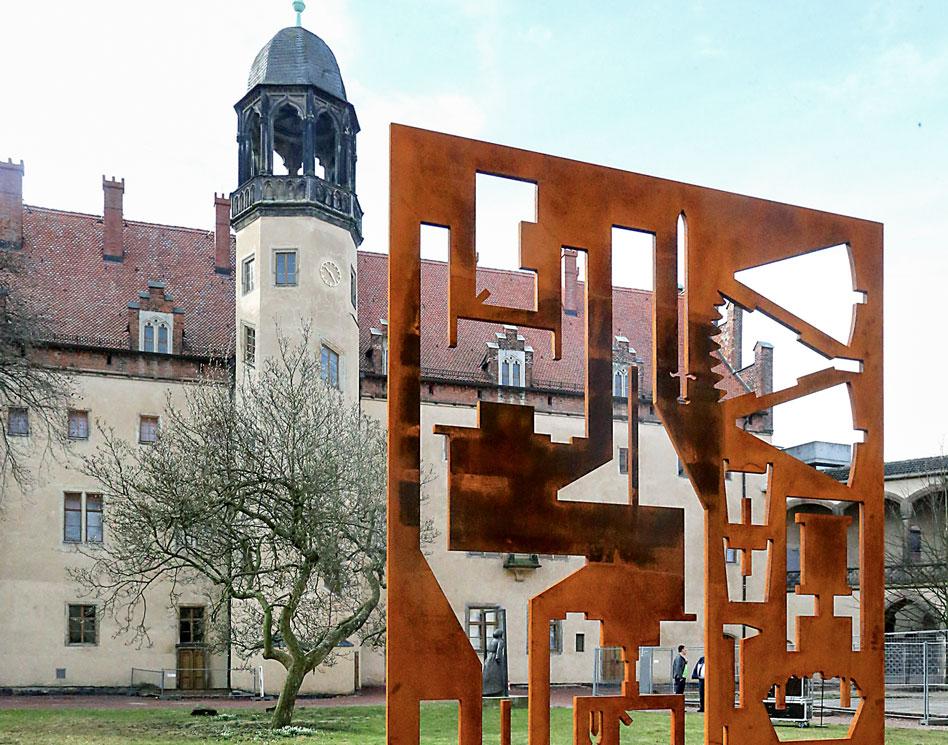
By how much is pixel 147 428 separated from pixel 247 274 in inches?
199

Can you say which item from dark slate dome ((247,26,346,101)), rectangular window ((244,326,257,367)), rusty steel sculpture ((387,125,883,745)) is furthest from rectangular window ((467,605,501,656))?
rusty steel sculpture ((387,125,883,745))

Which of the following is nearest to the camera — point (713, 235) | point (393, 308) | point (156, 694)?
point (393, 308)

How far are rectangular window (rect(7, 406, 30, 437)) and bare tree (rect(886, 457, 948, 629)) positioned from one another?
25257mm

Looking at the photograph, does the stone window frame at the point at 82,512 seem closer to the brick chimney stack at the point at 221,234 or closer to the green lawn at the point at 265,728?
the green lawn at the point at 265,728

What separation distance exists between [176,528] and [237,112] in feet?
51.1

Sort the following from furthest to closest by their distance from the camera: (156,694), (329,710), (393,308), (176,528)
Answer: (156,694)
(329,710)
(176,528)
(393,308)

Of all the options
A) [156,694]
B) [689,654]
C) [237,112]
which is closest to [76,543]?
[156,694]

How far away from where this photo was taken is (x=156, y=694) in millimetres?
30688

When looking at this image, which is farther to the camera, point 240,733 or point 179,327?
point 179,327

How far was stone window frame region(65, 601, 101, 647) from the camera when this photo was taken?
3112 centimetres

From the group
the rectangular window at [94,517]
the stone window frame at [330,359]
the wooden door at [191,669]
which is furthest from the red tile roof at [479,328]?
the wooden door at [191,669]

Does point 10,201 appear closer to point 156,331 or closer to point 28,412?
point 156,331

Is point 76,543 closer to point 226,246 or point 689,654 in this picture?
point 226,246

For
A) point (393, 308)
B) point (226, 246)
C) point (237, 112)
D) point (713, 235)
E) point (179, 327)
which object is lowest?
point (393, 308)
